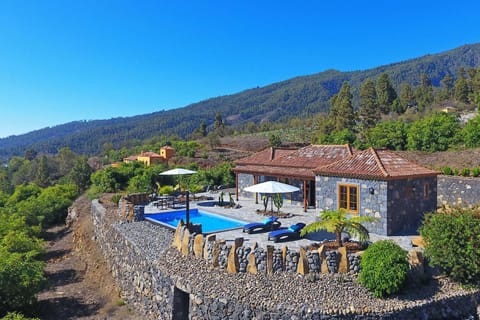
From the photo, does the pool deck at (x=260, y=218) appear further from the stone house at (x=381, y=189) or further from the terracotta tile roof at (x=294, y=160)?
the terracotta tile roof at (x=294, y=160)

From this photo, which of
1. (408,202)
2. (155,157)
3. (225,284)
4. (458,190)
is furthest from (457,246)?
(155,157)

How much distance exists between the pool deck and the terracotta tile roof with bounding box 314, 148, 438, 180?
89.1 inches

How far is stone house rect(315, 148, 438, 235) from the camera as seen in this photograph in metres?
14.7

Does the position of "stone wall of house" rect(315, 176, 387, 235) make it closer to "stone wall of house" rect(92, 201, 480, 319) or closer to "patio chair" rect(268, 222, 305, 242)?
"patio chair" rect(268, 222, 305, 242)

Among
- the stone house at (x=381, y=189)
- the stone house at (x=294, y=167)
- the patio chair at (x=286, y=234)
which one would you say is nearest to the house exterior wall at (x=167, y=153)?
the stone house at (x=294, y=167)

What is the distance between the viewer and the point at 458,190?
855 inches

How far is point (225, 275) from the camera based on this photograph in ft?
36.1

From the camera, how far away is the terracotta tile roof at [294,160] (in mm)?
21422

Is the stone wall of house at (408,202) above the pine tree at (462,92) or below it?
below

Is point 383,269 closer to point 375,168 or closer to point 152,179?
point 375,168

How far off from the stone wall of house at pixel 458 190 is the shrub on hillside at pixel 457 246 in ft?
40.0

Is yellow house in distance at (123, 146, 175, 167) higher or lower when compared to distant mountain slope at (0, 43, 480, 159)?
lower

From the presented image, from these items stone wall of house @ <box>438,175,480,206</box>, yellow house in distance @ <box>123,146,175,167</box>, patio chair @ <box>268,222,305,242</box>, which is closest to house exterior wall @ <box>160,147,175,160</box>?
yellow house in distance @ <box>123,146,175,167</box>

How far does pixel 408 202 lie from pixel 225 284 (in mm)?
9160
